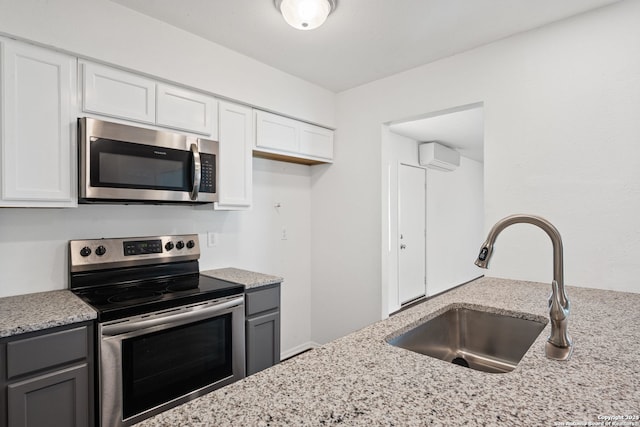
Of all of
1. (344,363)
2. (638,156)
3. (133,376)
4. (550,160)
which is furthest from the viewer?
(550,160)

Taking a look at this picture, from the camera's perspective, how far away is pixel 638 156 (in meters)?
1.84

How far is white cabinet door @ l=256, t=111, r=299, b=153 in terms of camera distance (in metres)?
2.69

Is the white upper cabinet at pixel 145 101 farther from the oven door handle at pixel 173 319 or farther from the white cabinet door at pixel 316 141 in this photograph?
the oven door handle at pixel 173 319

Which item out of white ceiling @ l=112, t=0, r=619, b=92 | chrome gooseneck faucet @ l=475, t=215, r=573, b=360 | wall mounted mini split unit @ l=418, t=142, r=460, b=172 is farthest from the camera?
wall mounted mini split unit @ l=418, t=142, r=460, b=172

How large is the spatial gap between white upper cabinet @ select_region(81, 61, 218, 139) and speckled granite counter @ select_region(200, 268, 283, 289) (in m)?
0.98

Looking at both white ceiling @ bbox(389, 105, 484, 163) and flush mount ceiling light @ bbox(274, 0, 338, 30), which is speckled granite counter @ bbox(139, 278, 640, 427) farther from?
white ceiling @ bbox(389, 105, 484, 163)

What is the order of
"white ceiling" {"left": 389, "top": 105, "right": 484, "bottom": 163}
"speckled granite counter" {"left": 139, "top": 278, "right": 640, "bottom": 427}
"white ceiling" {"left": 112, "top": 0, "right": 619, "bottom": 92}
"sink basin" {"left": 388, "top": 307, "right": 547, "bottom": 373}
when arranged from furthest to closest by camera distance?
"white ceiling" {"left": 389, "top": 105, "right": 484, "bottom": 163}, "white ceiling" {"left": 112, "top": 0, "right": 619, "bottom": 92}, "sink basin" {"left": 388, "top": 307, "right": 547, "bottom": 373}, "speckled granite counter" {"left": 139, "top": 278, "right": 640, "bottom": 427}

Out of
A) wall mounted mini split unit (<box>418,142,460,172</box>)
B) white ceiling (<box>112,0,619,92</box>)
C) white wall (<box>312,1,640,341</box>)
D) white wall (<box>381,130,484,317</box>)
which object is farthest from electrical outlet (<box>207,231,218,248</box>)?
wall mounted mini split unit (<box>418,142,460,172</box>)

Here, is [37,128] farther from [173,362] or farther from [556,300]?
[556,300]

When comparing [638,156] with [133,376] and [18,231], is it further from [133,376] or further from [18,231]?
[18,231]

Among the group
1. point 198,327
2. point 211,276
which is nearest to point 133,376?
point 198,327

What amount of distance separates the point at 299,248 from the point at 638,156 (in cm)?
257

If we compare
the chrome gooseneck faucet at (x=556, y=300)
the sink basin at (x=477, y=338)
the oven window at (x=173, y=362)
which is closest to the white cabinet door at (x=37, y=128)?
the oven window at (x=173, y=362)

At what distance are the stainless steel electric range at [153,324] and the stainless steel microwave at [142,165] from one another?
401 mm
